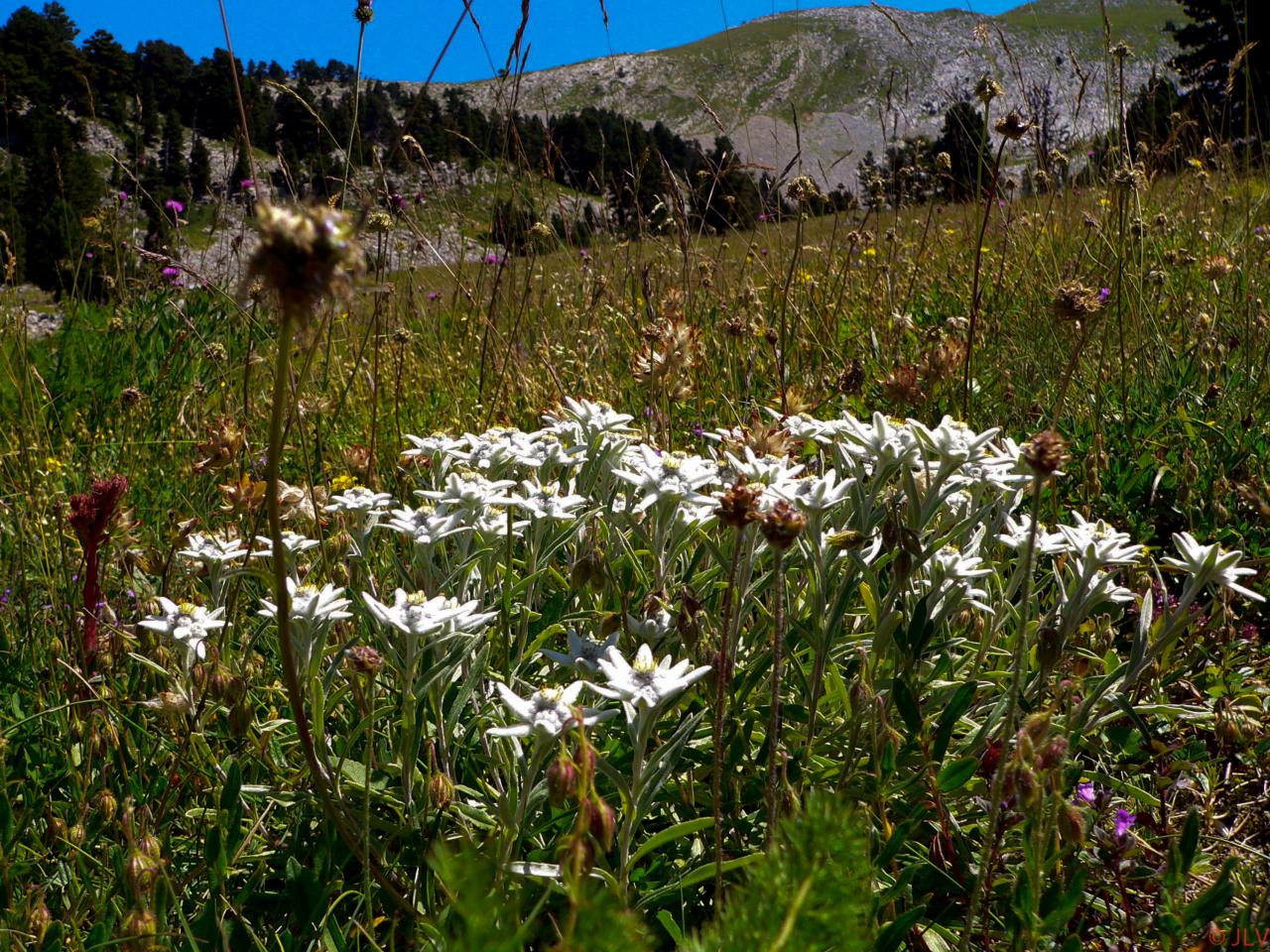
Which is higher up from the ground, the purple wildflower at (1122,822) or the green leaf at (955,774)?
the green leaf at (955,774)

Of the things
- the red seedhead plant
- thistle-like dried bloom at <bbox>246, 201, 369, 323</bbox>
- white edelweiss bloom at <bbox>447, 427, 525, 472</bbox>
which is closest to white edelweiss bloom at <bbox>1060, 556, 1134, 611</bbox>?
white edelweiss bloom at <bbox>447, 427, 525, 472</bbox>

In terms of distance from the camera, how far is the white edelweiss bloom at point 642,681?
43.6 inches

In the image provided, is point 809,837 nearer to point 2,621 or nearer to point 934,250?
point 2,621


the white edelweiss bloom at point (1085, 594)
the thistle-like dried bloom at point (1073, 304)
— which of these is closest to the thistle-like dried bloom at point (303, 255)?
the white edelweiss bloom at point (1085, 594)

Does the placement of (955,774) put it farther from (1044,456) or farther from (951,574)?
(1044,456)

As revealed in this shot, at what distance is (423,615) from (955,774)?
83 cm

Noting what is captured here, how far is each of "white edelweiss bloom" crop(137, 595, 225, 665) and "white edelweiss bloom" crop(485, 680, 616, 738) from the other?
0.59m

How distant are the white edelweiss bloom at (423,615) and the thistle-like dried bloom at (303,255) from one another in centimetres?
64

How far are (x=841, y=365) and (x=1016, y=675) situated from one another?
2439 mm

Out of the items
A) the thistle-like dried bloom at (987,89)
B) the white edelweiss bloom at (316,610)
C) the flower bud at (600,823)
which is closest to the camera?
the flower bud at (600,823)

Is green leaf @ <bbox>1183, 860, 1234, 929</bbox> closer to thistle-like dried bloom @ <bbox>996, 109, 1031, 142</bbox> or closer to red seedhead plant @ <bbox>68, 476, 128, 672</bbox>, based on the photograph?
thistle-like dried bloom @ <bbox>996, 109, 1031, 142</bbox>

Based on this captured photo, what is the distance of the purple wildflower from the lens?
4.54 ft

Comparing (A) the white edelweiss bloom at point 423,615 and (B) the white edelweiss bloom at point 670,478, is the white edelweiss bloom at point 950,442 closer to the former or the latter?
(B) the white edelweiss bloom at point 670,478

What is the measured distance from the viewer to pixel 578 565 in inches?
66.7
